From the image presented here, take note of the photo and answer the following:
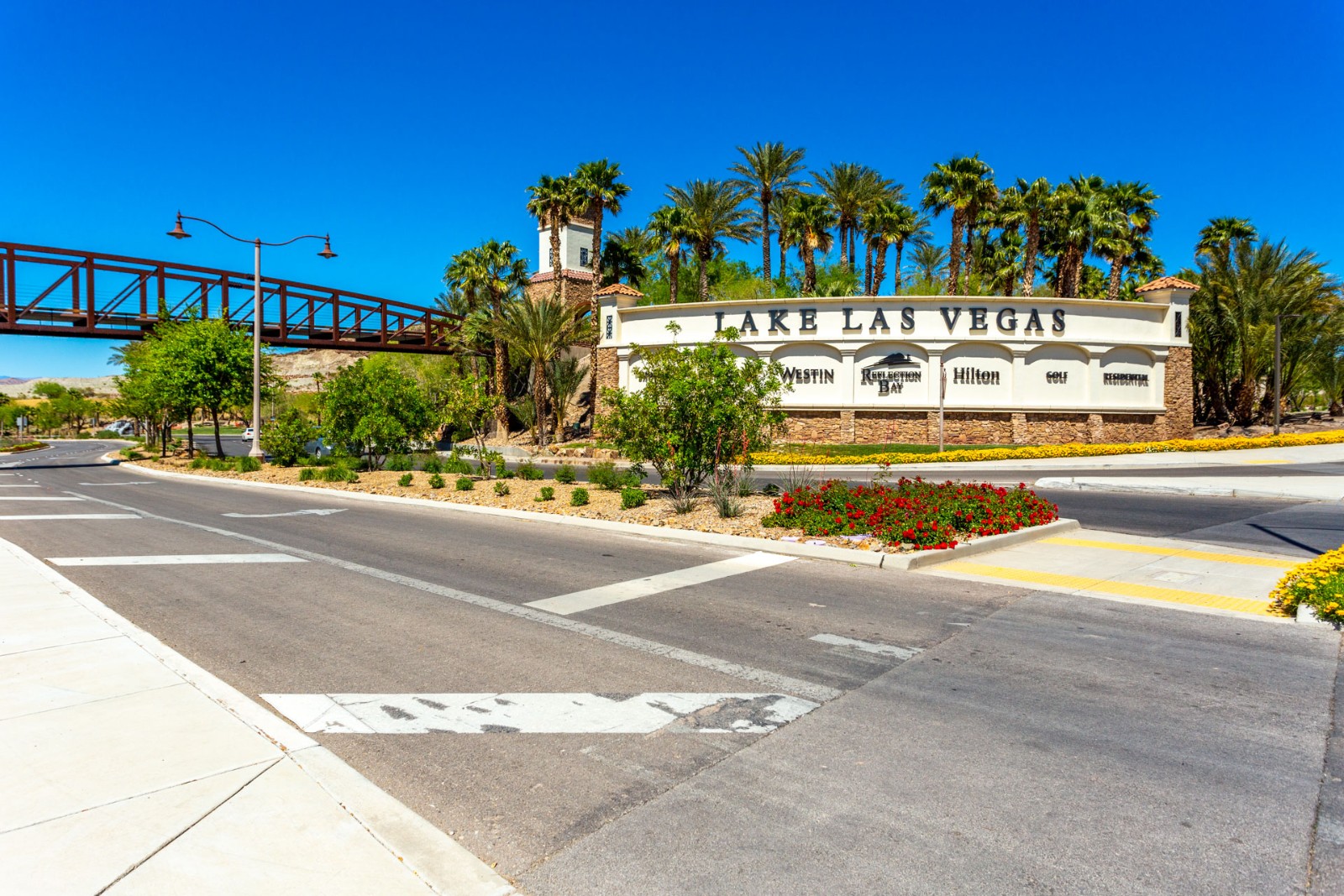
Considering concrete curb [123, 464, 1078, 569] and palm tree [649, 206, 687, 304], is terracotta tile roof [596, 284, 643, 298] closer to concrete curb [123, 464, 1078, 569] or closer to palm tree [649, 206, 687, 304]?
palm tree [649, 206, 687, 304]

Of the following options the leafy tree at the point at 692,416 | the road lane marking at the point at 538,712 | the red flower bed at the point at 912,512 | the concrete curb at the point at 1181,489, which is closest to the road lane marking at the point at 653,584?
the red flower bed at the point at 912,512

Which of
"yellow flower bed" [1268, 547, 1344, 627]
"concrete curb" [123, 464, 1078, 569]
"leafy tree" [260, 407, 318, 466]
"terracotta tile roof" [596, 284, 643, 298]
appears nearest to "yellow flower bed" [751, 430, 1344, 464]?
"terracotta tile roof" [596, 284, 643, 298]

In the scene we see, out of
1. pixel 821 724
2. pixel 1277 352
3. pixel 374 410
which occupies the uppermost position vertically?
Answer: pixel 1277 352

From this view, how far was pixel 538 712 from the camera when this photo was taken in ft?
16.5

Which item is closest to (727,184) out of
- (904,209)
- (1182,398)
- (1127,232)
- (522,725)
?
(904,209)

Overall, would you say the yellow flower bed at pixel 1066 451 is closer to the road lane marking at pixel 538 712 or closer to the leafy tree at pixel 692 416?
the leafy tree at pixel 692 416

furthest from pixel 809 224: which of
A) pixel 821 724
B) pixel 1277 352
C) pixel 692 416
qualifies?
pixel 821 724

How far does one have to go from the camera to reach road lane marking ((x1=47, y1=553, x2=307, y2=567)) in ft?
33.7

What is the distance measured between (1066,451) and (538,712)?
3044cm

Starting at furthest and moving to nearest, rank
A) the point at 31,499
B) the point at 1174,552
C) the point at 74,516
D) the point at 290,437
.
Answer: the point at 290,437 → the point at 31,499 → the point at 74,516 → the point at 1174,552

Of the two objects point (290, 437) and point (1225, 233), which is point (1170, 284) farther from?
point (290, 437)

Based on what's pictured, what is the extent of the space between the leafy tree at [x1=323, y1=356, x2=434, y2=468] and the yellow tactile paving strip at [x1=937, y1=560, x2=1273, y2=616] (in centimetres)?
1809

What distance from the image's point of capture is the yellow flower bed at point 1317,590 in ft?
22.6

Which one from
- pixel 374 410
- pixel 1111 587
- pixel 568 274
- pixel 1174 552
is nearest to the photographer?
pixel 1111 587
